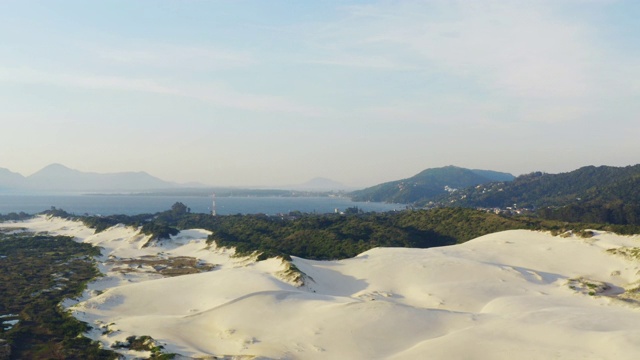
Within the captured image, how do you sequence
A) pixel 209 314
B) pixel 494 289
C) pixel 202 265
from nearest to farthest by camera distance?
pixel 209 314, pixel 494 289, pixel 202 265

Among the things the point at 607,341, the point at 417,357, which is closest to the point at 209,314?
the point at 417,357

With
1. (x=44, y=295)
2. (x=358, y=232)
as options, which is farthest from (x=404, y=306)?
(x=358, y=232)

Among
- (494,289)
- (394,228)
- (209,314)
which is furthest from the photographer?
(394,228)

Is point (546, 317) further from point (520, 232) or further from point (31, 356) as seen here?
point (520, 232)

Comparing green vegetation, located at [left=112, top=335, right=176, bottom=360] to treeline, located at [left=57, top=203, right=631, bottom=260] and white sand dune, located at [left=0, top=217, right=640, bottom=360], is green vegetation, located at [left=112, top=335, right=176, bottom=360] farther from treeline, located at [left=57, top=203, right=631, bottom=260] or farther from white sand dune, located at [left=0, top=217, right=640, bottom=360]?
treeline, located at [left=57, top=203, right=631, bottom=260]

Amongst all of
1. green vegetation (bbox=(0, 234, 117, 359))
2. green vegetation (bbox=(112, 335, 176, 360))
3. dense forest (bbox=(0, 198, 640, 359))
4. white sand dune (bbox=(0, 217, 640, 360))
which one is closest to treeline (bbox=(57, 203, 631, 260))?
dense forest (bbox=(0, 198, 640, 359))

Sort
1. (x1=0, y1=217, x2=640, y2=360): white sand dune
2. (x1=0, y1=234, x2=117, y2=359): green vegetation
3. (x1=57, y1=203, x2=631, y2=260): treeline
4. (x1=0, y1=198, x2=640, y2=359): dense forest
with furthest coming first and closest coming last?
(x1=57, y1=203, x2=631, y2=260): treeline, (x1=0, y1=198, x2=640, y2=359): dense forest, (x1=0, y1=234, x2=117, y2=359): green vegetation, (x1=0, y1=217, x2=640, y2=360): white sand dune

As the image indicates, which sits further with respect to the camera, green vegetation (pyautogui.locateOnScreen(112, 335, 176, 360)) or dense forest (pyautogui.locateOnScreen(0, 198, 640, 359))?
dense forest (pyautogui.locateOnScreen(0, 198, 640, 359))
